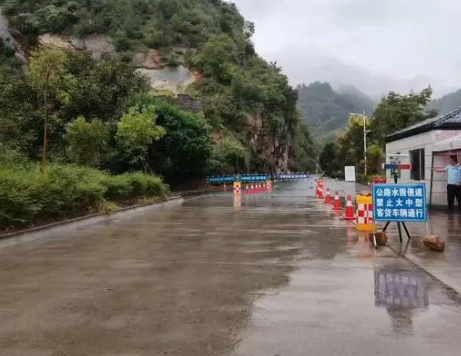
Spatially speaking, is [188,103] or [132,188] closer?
[132,188]

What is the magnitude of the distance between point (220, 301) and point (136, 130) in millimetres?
24182

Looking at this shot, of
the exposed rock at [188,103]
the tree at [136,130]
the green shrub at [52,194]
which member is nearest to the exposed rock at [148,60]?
the exposed rock at [188,103]

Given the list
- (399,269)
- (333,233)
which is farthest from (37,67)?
(399,269)

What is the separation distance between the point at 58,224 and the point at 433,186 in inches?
493

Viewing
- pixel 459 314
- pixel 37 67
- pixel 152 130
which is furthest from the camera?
pixel 152 130

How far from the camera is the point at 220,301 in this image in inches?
260

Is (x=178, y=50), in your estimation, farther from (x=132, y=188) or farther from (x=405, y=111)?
(x=132, y=188)

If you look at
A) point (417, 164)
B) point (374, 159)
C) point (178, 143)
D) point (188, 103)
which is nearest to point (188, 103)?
point (188, 103)

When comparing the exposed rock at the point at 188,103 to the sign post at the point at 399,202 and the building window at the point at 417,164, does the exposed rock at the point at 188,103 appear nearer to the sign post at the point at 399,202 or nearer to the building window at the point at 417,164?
the building window at the point at 417,164

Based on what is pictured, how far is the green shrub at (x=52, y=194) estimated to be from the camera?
12.2 metres

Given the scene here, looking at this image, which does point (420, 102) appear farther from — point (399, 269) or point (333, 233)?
point (399, 269)

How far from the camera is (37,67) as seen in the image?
21.5 metres

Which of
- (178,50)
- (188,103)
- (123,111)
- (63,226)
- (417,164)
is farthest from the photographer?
(178,50)

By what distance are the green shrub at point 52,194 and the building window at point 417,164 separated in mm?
11218
